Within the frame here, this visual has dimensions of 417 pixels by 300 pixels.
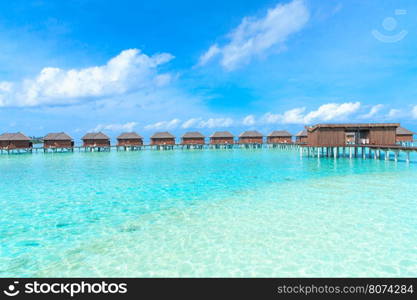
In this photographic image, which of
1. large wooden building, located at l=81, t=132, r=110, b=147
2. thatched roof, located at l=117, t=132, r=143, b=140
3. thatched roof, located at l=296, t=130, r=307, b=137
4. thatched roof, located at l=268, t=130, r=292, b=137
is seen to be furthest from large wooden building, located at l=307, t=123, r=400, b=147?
large wooden building, located at l=81, t=132, r=110, b=147

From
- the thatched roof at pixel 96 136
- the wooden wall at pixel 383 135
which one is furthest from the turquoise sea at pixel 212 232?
the thatched roof at pixel 96 136

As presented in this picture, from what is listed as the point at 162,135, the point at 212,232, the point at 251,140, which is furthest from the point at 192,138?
the point at 212,232

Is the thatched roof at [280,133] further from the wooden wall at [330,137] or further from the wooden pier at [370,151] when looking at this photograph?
the wooden wall at [330,137]

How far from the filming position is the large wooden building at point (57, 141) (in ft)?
142

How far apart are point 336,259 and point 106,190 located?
31.7 feet

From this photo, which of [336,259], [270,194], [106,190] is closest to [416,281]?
[336,259]

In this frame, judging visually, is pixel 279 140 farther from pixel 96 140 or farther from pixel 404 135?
pixel 96 140

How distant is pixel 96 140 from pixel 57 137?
6830 millimetres

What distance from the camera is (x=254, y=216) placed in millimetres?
6965

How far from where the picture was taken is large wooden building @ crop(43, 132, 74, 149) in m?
43.2

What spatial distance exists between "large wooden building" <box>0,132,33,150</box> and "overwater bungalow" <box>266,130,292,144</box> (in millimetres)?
46157

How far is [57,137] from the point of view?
145 ft

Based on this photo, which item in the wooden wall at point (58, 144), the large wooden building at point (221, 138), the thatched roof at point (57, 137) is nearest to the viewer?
the wooden wall at point (58, 144)

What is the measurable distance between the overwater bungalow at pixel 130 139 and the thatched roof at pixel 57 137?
29.9 ft
